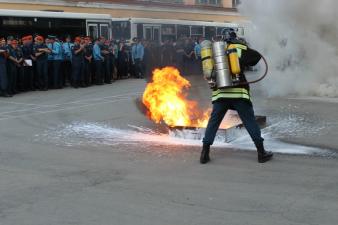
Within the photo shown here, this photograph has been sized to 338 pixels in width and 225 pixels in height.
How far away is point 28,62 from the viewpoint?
1673 cm

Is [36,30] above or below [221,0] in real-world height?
below

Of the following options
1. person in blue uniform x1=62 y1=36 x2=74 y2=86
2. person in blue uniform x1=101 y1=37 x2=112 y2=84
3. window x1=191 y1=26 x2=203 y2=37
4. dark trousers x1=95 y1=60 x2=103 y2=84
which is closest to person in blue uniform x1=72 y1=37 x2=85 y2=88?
person in blue uniform x1=62 y1=36 x2=74 y2=86

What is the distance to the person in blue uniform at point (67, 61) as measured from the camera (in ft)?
59.9

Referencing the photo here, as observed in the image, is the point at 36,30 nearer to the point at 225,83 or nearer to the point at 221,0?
the point at 225,83

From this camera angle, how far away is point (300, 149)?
7562 millimetres

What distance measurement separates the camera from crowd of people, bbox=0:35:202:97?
16062mm

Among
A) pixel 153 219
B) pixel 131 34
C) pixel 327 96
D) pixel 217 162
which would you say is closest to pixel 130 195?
pixel 153 219

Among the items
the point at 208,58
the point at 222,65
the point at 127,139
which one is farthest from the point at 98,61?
the point at 222,65

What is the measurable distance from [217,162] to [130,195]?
1.78 metres

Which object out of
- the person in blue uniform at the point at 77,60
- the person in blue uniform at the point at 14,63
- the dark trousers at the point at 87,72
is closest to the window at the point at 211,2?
the dark trousers at the point at 87,72

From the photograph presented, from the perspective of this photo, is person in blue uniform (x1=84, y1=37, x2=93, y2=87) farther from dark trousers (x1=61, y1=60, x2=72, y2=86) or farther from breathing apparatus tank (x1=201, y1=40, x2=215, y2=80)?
breathing apparatus tank (x1=201, y1=40, x2=215, y2=80)

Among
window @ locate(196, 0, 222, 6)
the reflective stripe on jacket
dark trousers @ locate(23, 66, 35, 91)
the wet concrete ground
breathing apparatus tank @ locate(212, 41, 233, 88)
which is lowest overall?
the wet concrete ground

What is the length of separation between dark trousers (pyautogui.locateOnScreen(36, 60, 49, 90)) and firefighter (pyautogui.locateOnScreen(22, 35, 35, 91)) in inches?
9.1

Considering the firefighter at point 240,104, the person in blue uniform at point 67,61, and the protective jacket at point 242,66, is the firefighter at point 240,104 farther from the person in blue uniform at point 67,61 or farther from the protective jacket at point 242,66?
the person in blue uniform at point 67,61
